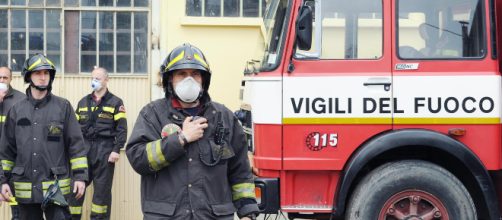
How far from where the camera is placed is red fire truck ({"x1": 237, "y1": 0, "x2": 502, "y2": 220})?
642cm

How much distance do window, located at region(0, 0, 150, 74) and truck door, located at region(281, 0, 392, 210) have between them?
3.10m

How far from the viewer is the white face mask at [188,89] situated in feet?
13.6

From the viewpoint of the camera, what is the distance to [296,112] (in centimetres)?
649

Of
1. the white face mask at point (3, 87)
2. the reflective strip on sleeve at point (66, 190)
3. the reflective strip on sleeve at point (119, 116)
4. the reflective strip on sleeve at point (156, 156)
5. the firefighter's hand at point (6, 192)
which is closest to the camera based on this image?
the reflective strip on sleeve at point (156, 156)

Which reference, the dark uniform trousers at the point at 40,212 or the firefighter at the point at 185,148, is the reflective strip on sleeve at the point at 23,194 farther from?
the firefighter at the point at 185,148

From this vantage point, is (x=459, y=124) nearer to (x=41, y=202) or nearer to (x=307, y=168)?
(x=307, y=168)

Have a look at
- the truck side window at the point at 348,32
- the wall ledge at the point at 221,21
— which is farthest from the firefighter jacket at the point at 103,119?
the truck side window at the point at 348,32

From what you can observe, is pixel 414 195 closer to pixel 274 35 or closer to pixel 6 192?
pixel 274 35

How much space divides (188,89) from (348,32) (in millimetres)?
2680

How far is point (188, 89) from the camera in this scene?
13.6 ft

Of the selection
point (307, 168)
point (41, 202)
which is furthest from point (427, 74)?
point (41, 202)

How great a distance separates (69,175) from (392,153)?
2651 mm

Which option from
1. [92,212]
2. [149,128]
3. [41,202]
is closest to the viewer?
[149,128]

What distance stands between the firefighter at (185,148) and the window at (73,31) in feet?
16.1
